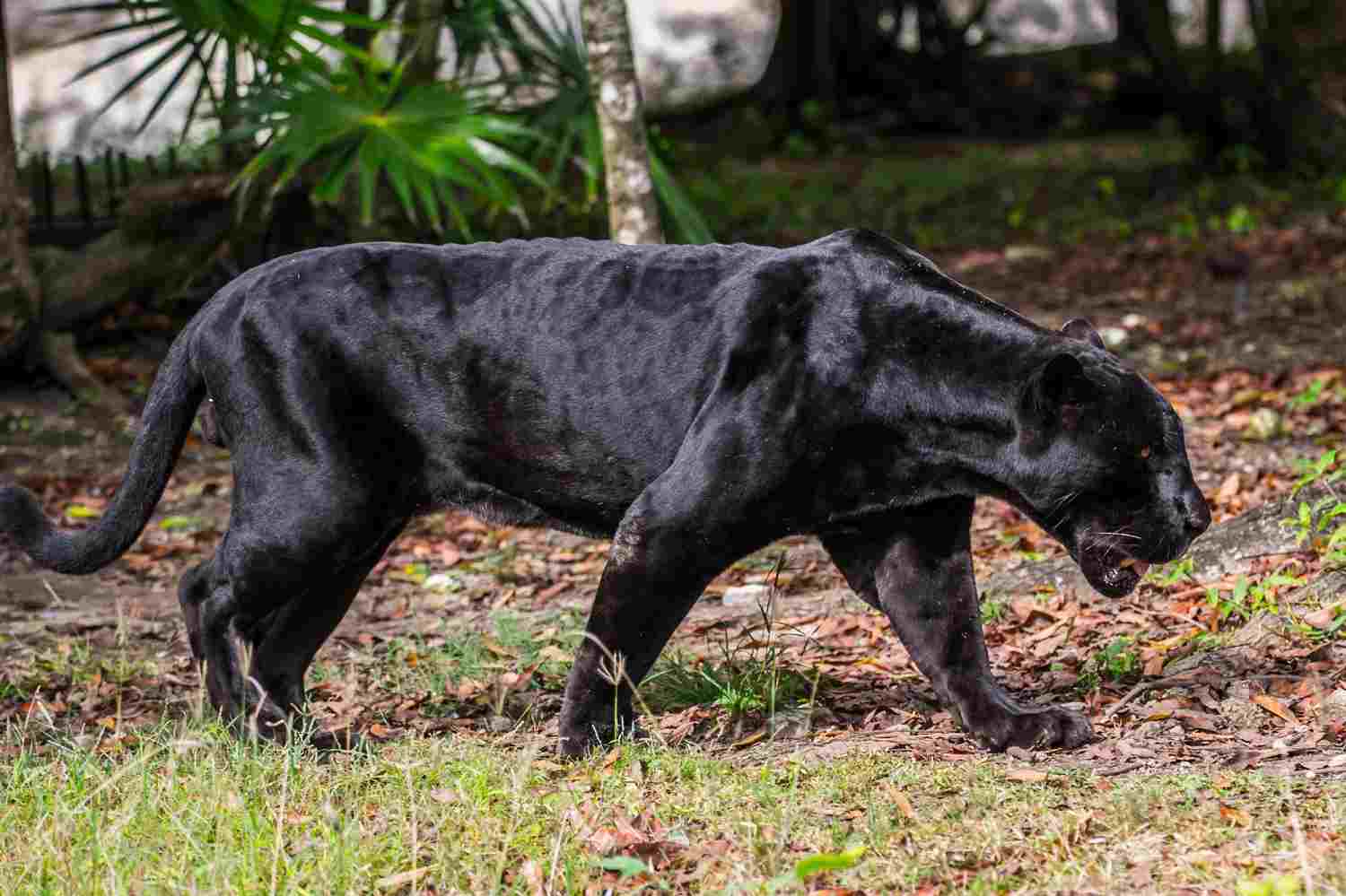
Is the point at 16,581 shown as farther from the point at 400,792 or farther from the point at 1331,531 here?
the point at 1331,531

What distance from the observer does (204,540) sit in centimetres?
732

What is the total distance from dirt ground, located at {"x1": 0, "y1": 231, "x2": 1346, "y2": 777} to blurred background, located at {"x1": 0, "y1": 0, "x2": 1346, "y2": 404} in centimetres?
145

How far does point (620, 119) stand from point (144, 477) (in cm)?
353

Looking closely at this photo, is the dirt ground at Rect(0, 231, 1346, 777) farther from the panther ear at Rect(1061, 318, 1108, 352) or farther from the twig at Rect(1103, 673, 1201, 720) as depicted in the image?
the panther ear at Rect(1061, 318, 1108, 352)

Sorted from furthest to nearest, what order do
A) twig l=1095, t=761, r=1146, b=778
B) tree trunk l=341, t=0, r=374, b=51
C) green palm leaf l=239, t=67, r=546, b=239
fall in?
tree trunk l=341, t=0, r=374, b=51
green palm leaf l=239, t=67, r=546, b=239
twig l=1095, t=761, r=1146, b=778

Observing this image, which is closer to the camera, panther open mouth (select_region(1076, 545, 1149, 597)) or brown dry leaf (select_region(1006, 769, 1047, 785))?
brown dry leaf (select_region(1006, 769, 1047, 785))

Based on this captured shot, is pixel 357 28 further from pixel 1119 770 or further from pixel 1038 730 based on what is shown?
pixel 1119 770

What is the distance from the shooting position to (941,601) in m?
4.33

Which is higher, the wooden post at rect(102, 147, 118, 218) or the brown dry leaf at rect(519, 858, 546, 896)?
the wooden post at rect(102, 147, 118, 218)

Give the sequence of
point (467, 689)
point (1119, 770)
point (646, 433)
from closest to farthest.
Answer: point (1119, 770) < point (646, 433) < point (467, 689)

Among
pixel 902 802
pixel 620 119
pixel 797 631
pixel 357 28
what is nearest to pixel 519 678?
pixel 797 631

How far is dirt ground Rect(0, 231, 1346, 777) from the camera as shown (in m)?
4.33

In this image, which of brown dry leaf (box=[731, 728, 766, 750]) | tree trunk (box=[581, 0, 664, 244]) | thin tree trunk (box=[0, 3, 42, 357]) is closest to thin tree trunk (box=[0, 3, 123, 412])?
thin tree trunk (box=[0, 3, 42, 357])

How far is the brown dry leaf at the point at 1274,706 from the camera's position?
4172 millimetres
